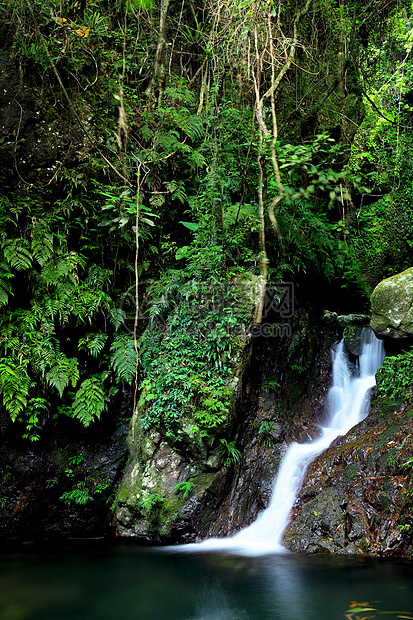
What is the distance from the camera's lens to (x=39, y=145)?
6926 millimetres

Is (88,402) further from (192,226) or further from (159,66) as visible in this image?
(159,66)

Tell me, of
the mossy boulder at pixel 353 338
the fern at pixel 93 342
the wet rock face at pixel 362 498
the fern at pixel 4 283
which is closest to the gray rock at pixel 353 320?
the mossy boulder at pixel 353 338

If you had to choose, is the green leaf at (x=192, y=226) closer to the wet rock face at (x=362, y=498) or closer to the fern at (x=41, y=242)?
the fern at (x=41, y=242)

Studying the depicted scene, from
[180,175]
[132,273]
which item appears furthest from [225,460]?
[180,175]

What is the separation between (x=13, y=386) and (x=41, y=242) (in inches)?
86.4

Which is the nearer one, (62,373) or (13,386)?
(13,386)

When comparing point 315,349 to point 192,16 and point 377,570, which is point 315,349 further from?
point 192,16

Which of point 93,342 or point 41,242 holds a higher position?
point 41,242

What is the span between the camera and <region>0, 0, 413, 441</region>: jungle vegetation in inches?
241

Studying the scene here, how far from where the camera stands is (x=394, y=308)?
6430mm

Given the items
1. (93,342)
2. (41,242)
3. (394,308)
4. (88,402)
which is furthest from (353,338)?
(41,242)

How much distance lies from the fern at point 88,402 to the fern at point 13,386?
0.77 metres

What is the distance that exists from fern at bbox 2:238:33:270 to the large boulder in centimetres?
542

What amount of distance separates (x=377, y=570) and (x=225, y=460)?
2.29 metres
